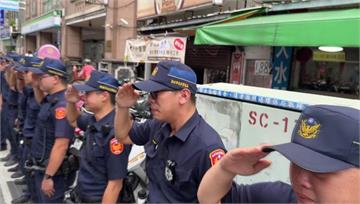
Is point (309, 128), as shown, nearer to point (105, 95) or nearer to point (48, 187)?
point (105, 95)

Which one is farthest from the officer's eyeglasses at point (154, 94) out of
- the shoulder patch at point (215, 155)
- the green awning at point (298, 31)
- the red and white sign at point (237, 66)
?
the red and white sign at point (237, 66)

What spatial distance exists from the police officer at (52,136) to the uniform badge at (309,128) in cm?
285

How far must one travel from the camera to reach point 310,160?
3.55ft

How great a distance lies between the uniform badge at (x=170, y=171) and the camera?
2.10 meters

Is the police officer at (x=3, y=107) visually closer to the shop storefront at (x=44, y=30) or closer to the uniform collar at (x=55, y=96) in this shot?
the uniform collar at (x=55, y=96)

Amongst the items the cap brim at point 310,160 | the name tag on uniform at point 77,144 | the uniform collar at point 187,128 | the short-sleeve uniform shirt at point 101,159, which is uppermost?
the cap brim at point 310,160

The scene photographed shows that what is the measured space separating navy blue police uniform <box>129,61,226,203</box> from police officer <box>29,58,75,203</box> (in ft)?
4.91

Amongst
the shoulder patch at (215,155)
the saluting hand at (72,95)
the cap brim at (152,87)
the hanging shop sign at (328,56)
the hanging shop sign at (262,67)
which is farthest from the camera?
the hanging shop sign at (262,67)

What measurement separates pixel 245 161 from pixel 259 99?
189cm

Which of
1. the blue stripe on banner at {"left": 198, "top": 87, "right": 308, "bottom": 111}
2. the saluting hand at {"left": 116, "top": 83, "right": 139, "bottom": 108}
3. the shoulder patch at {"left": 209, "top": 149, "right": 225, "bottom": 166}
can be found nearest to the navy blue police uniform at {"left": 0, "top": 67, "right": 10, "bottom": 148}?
the blue stripe on banner at {"left": 198, "top": 87, "right": 308, "bottom": 111}

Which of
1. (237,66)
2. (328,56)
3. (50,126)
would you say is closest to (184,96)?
(50,126)

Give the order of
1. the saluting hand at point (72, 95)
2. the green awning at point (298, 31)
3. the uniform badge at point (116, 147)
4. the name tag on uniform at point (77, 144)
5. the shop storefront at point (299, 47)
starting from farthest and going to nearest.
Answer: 1. the name tag on uniform at point (77, 144)
2. the shop storefront at point (299, 47)
3. the green awning at point (298, 31)
4. the saluting hand at point (72, 95)
5. the uniform badge at point (116, 147)

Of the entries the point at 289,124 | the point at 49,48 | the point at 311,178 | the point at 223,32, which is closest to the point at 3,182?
the point at 49,48

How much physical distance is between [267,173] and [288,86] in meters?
4.38
